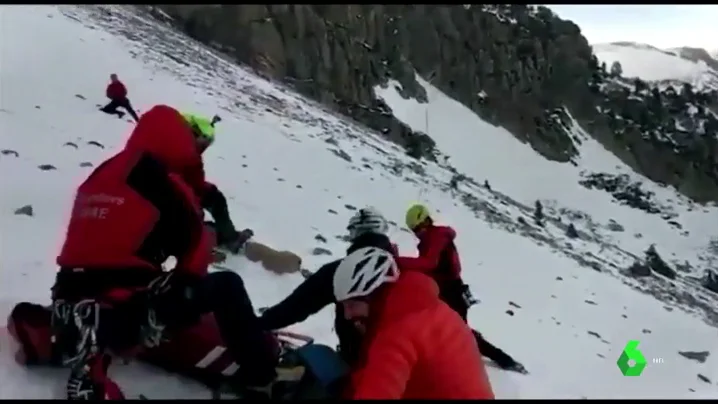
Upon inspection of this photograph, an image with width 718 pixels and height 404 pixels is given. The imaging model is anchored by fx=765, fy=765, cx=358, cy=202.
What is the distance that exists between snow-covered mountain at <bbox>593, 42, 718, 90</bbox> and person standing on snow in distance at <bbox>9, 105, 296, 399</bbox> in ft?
293

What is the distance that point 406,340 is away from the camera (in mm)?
3451

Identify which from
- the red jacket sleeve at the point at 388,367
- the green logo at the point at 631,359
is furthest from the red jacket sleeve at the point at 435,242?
the green logo at the point at 631,359

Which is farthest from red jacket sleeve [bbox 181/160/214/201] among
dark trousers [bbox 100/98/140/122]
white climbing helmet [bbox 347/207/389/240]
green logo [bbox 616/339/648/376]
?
dark trousers [bbox 100/98/140/122]

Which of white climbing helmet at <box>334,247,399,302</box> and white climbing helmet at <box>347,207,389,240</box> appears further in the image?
white climbing helmet at <box>347,207,389,240</box>

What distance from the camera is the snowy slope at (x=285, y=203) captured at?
7359 mm

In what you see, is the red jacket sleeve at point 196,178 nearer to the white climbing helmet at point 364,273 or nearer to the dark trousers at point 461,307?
the white climbing helmet at point 364,273

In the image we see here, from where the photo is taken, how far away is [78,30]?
75.7 feet

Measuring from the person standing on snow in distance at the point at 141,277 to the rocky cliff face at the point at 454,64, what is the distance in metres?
29.1

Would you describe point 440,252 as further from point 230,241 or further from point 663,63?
point 663,63

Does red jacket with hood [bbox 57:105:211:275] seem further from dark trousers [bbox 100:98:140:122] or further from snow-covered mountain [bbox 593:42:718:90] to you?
snow-covered mountain [bbox 593:42:718:90]

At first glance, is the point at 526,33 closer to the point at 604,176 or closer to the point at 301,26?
the point at 604,176

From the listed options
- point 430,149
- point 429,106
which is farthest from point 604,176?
point 430,149

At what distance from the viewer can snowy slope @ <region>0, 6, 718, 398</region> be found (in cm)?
736

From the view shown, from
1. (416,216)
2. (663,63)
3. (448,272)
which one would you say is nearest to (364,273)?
(448,272)
